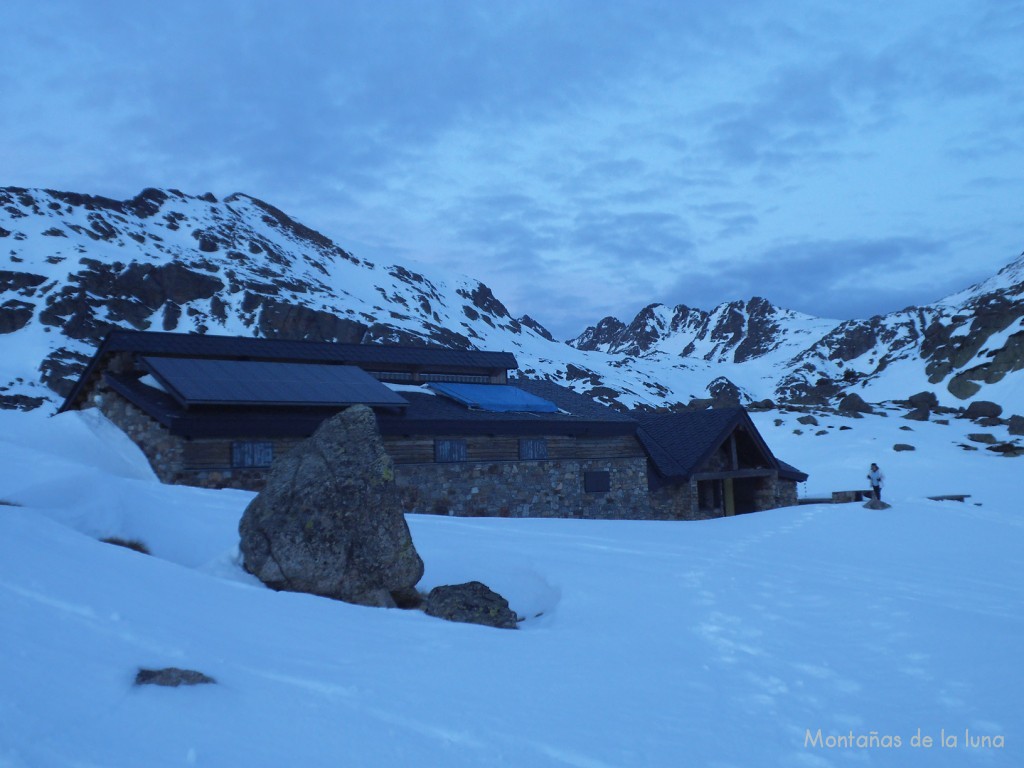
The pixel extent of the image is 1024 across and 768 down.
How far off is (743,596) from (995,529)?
11.8 meters

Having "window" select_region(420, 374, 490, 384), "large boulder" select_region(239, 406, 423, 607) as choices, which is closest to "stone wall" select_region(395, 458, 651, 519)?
"window" select_region(420, 374, 490, 384)

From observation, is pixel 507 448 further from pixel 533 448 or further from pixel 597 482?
pixel 597 482

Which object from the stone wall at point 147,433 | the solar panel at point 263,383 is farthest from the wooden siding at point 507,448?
the stone wall at point 147,433

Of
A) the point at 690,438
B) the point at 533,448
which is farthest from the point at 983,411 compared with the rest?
the point at 533,448

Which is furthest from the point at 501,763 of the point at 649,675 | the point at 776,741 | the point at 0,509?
the point at 0,509

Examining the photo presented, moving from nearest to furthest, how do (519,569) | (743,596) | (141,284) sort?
(743,596)
(519,569)
(141,284)

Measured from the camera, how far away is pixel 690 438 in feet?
101

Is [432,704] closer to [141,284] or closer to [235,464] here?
[235,464]

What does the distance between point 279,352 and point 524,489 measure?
9.33 metres

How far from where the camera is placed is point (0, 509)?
911cm

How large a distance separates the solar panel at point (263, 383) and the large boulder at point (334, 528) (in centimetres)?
1030

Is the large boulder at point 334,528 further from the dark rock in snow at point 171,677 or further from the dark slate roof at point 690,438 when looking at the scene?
the dark slate roof at point 690,438

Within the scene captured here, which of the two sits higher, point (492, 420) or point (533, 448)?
point (492, 420)

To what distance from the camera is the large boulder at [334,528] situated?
1030 centimetres
